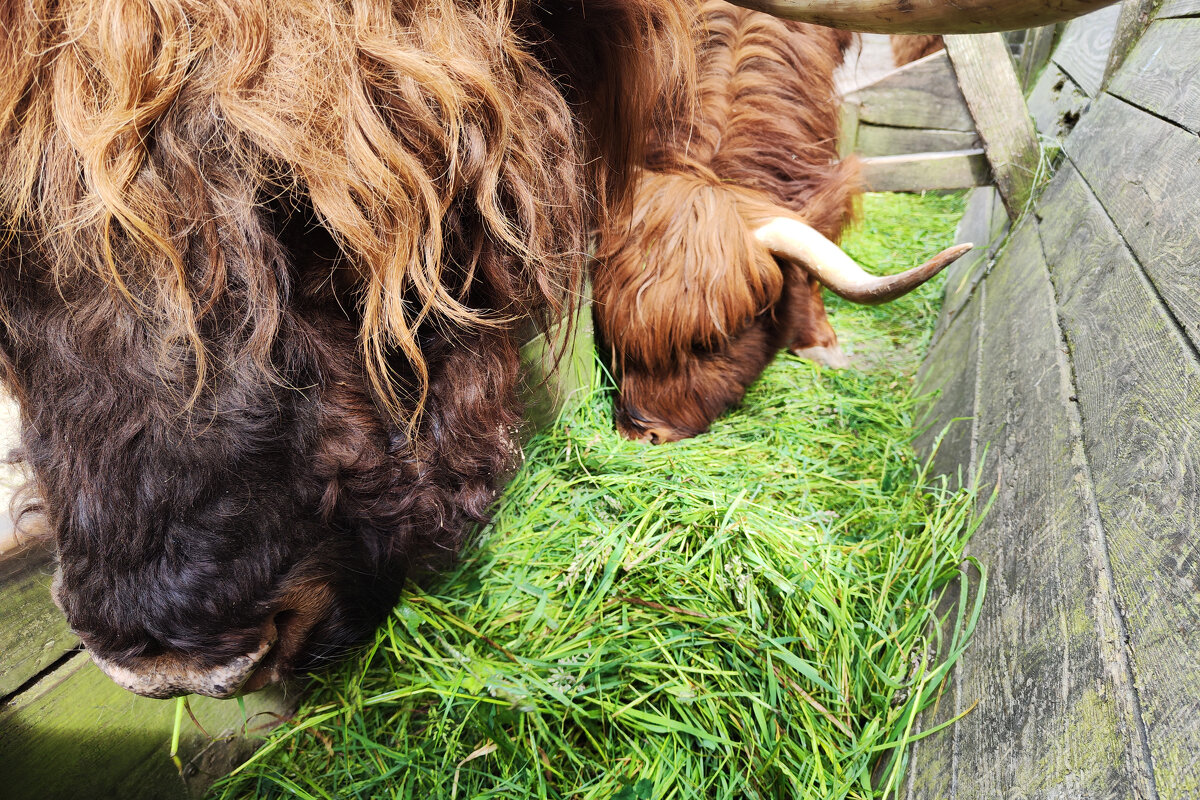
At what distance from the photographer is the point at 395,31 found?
1.02 meters

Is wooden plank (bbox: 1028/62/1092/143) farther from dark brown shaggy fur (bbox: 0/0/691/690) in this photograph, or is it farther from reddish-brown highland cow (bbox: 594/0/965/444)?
dark brown shaggy fur (bbox: 0/0/691/690)

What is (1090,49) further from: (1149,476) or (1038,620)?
(1038,620)

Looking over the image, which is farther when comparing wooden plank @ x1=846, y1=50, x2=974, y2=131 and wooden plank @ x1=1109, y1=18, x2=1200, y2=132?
wooden plank @ x1=846, y1=50, x2=974, y2=131

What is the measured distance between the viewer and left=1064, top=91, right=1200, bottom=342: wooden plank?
1.12 m

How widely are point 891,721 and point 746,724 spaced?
0.29 metres

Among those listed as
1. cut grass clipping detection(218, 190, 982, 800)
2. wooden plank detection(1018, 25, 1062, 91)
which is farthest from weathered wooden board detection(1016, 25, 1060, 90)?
cut grass clipping detection(218, 190, 982, 800)

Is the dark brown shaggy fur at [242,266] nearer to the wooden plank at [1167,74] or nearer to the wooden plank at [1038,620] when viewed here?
the wooden plank at [1038,620]

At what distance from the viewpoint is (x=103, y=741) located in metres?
1.30

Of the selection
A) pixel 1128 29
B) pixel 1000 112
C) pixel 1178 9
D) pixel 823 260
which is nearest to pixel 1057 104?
pixel 1000 112

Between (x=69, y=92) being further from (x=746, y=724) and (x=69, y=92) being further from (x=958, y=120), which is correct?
(x=958, y=120)

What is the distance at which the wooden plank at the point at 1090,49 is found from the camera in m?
2.32

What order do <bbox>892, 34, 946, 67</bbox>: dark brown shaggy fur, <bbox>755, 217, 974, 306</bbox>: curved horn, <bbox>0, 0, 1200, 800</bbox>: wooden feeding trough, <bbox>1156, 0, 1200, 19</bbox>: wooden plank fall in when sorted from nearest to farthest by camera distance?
<bbox>0, 0, 1200, 800</bbox>: wooden feeding trough < <bbox>1156, 0, 1200, 19</bbox>: wooden plank < <bbox>755, 217, 974, 306</bbox>: curved horn < <bbox>892, 34, 946, 67</bbox>: dark brown shaggy fur

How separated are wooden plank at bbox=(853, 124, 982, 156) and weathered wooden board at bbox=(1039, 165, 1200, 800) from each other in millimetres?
2495

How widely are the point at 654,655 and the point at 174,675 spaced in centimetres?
94
